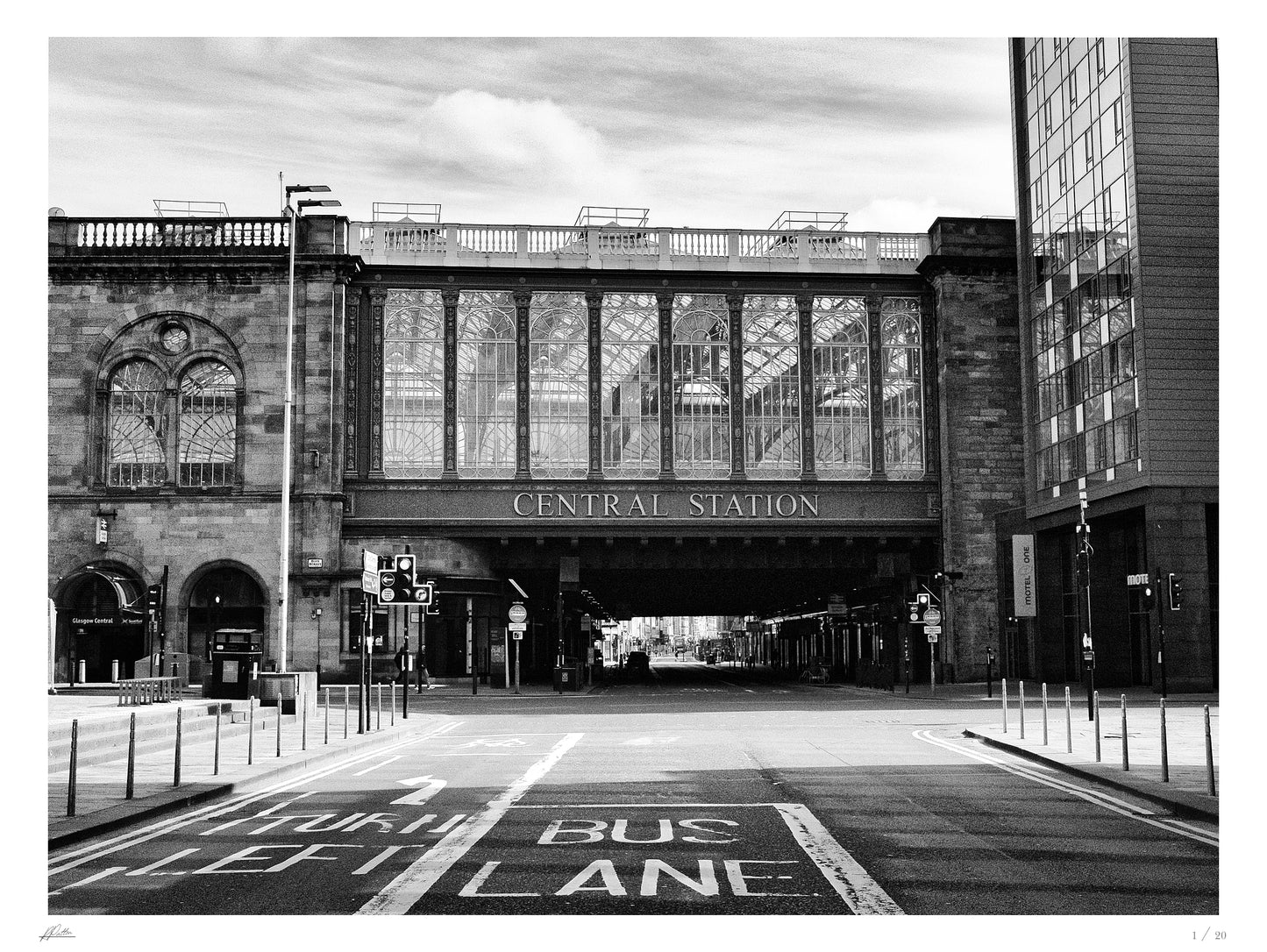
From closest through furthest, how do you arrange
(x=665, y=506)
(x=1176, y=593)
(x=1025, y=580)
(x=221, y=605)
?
(x=1176, y=593)
(x=1025, y=580)
(x=221, y=605)
(x=665, y=506)

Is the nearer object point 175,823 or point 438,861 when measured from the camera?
point 438,861

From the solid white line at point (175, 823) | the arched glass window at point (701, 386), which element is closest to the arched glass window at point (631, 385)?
the arched glass window at point (701, 386)

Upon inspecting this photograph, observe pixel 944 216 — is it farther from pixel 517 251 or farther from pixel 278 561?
pixel 278 561

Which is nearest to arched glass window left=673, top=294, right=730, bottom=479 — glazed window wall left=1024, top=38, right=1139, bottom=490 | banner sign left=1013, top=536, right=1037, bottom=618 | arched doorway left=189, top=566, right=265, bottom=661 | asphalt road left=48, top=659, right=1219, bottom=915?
banner sign left=1013, top=536, right=1037, bottom=618

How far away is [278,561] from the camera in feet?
179

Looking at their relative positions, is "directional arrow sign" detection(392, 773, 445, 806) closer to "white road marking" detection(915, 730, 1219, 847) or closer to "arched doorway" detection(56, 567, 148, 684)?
"white road marking" detection(915, 730, 1219, 847)

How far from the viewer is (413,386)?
5616 centimetres

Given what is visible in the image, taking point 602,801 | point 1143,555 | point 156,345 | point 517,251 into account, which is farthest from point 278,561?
point 602,801

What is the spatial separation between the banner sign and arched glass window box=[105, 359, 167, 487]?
33543 millimetres

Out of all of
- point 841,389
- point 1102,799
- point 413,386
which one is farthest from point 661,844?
point 841,389

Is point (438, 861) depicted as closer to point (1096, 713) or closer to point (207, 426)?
point (1096, 713)

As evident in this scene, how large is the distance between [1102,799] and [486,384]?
138 feet

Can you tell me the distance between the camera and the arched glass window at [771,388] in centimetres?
5653

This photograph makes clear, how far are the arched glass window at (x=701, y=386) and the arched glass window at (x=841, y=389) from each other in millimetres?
3804
